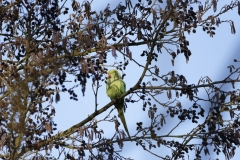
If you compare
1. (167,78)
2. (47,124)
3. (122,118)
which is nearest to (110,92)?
(122,118)

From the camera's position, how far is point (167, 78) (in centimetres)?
468

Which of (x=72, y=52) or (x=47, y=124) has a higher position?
(x=72, y=52)

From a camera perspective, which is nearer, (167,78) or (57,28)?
(57,28)

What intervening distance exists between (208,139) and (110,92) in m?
2.15

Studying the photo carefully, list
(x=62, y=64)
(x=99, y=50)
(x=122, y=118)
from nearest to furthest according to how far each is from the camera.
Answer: (x=62, y=64)
(x=99, y=50)
(x=122, y=118)

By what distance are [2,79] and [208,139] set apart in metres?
1.81

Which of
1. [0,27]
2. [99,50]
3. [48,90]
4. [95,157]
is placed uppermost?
[0,27]

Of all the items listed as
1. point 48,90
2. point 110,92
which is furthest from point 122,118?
point 48,90

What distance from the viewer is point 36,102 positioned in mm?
4281

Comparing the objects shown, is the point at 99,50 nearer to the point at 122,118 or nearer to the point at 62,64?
the point at 62,64

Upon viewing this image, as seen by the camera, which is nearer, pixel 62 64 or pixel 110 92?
pixel 62 64

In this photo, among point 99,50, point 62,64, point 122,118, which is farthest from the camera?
point 122,118

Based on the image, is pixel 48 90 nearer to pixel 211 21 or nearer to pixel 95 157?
pixel 95 157

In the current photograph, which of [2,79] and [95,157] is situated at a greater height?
[2,79]
